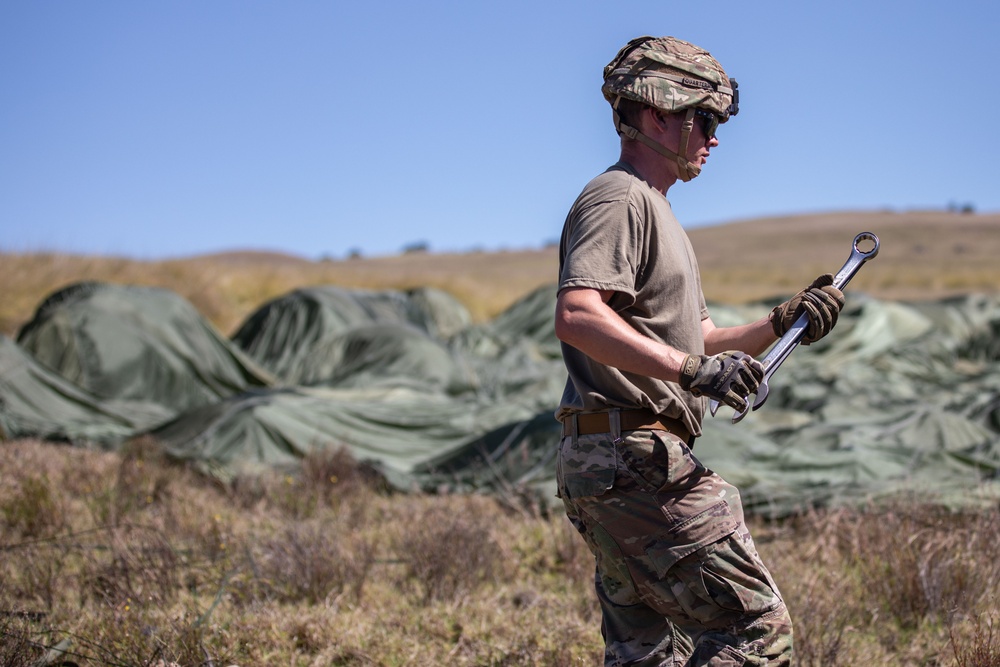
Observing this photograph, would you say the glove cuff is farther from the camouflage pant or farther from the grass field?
the grass field

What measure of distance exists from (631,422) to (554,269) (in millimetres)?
55345

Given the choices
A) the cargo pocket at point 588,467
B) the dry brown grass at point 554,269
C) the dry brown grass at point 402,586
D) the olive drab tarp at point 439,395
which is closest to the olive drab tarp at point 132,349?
the olive drab tarp at point 439,395

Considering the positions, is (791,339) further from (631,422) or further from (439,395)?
(439,395)

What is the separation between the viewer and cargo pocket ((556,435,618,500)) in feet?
9.30

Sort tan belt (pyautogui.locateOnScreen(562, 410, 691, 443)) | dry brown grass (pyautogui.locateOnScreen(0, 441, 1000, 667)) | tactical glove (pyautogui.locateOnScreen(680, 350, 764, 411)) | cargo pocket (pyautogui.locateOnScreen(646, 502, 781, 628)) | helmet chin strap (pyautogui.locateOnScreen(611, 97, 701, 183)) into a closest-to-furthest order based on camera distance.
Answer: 1. tactical glove (pyautogui.locateOnScreen(680, 350, 764, 411))
2. cargo pocket (pyautogui.locateOnScreen(646, 502, 781, 628))
3. tan belt (pyautogui.locateOnScreen(562, 410, 691, 443))
4. helmet chin strap (pyautogui.locateOnScreen(611, 97, 701, 183))
5. dry brown grass (pyautogui.locateOnScreen(0, 441, 1000, 667))

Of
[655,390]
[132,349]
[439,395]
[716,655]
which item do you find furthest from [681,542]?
[132,349]

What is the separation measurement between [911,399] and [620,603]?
29.8 ft

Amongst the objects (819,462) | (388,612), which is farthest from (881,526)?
(388,612)

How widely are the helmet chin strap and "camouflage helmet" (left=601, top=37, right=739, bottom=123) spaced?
4 centimetres

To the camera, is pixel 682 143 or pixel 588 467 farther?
pixel 682 143

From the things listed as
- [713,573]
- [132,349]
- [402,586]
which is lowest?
[132,349]

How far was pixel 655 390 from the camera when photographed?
289cm

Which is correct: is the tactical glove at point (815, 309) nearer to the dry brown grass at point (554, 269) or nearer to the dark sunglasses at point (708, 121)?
the dark sunglasses at point (708, 121)

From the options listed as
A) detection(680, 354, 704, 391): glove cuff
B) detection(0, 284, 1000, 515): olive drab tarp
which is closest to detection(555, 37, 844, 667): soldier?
detection(680, 354, 704, 391): glove cuff
